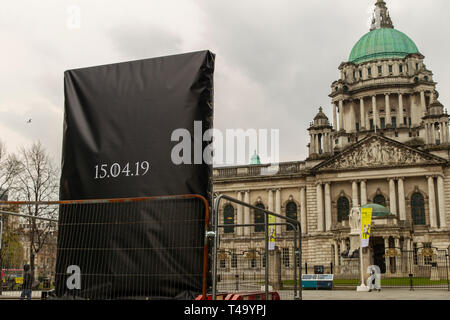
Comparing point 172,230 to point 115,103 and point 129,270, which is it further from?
point 115,103

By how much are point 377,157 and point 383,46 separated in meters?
27.1

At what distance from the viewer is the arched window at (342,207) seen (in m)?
62.2

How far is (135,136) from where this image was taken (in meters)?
8.05

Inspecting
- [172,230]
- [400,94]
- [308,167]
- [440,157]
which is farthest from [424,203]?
[172,230]

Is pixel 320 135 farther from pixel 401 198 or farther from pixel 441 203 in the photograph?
pixel 441 203

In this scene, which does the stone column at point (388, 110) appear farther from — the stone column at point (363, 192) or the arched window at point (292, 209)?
the arched window at point (292, 209)

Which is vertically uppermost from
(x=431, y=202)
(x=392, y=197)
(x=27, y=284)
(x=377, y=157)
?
→ (x=377, y=157)

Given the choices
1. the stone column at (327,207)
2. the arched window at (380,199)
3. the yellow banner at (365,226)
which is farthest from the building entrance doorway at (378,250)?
the yellow banner at (365,226)

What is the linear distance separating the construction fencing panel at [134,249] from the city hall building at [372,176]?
41074 mm

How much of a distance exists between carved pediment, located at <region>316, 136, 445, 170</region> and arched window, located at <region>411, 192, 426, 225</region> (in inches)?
153

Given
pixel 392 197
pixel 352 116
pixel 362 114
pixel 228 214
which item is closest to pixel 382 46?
pixel 362 114

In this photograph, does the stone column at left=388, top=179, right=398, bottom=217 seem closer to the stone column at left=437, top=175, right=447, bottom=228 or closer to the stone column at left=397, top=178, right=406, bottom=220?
the stone column at left=397, top=178, right=406, bottom=220

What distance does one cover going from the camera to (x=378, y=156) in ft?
198

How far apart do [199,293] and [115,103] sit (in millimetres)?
3231
